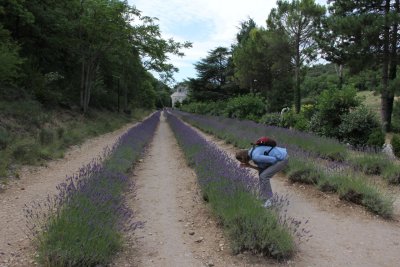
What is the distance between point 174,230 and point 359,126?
31.2 feet

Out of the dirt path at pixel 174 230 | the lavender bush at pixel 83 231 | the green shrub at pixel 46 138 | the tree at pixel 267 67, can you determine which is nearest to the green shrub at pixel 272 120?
the green shrub at pixel 46 138

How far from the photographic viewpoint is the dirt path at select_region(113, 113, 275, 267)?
466cm

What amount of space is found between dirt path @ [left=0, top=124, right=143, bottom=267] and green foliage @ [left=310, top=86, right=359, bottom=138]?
8.20 metres

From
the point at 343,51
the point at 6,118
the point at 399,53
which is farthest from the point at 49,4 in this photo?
the point at 399,53

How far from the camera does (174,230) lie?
19.0 feet

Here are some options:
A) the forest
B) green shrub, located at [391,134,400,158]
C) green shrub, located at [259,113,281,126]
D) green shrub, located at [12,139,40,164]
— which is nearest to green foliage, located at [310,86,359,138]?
the forest

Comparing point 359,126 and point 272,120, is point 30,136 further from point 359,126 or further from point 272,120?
point 272,120

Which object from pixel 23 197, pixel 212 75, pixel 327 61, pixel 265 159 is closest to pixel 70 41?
pixel 327 61

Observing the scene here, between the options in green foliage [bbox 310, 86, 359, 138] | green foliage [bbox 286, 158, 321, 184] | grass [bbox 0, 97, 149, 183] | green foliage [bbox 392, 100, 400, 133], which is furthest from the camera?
green foliage [bbox 392, 100, 400, 133]

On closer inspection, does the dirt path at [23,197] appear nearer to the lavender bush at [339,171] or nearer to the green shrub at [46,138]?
the green shrub at [46,138]

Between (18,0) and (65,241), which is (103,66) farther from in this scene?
(65,241)

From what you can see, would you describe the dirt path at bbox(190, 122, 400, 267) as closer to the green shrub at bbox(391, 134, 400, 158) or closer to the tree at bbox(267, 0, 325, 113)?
the green shrub at bbox(391, 134, 400, 158)

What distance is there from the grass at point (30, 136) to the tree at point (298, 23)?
17533 mm

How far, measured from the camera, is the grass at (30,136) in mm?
10570
